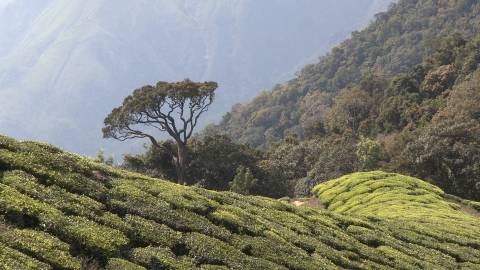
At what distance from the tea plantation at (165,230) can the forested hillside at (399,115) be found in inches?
1515

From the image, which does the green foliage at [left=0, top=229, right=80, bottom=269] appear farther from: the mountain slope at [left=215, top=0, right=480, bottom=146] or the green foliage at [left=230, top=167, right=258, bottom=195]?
the mountain slope at [left=215, top=0, right=480, bottom=146]

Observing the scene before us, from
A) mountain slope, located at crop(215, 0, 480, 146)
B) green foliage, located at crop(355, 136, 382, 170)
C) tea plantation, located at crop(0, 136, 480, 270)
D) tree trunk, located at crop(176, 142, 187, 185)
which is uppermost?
mountain slope, located at crop(215, 0, 480, 146)

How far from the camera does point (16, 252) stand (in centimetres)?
1354

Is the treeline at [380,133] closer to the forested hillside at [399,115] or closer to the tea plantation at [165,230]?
the forested hillside at [399,115]

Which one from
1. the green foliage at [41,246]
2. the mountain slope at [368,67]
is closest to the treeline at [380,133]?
the mountain slope at [368,67]

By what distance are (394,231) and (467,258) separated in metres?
3.80

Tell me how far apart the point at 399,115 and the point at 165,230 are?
324 feet

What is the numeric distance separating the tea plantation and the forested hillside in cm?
3847

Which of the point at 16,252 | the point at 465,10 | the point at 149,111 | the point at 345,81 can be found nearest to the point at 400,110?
the point at 149,111

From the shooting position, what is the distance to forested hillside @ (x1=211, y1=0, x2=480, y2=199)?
68938mm

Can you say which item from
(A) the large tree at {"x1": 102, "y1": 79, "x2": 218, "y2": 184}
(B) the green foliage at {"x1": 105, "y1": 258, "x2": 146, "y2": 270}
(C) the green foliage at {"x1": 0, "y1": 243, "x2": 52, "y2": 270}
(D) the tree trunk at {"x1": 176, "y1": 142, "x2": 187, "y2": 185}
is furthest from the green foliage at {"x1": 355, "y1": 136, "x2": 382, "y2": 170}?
(C) the green foliage at {"x1": 0, "y1": 243, "x2": 52, "y2": 270}

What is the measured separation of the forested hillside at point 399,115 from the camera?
226ft

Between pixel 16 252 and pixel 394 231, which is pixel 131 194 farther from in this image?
pixel 394 231

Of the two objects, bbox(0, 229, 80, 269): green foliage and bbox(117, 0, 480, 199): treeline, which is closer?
bbox(0, 229, 80, 269): green foliage
